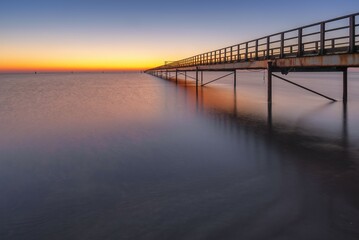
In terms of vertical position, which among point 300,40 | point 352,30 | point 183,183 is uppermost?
point 300,40

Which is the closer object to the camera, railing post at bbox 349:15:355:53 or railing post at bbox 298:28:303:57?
railing post at bbox 349:15:355:53

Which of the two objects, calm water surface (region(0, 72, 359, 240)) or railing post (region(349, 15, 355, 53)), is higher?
railing post (region(349, 15, 355, 53))

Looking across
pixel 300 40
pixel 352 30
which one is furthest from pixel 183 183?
pixel 300 40

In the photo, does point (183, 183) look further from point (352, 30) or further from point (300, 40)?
point (300, 40)

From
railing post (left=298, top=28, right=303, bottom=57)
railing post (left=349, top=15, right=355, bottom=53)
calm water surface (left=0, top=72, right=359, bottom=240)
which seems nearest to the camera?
calm water surface (left=0, top=72, right=359, bottom=240)

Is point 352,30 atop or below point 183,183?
atop

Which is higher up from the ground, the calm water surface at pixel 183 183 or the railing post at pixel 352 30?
the railing post at pixel 352 30

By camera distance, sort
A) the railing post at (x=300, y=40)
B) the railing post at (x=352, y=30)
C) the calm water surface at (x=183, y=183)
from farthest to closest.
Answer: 1. the railing post at (x=300, y=40)
2. the railing post at (x=352, y=30)
3. the calm water surface at (x=183, y=183)

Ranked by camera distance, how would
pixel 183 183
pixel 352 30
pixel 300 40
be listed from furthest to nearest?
pixel 300 40 → pixel 352 30 → pixel 183 183

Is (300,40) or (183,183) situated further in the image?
(300,40)

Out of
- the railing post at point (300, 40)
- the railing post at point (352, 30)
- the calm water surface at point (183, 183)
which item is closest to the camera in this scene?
the calm water surface at point (183, 183)

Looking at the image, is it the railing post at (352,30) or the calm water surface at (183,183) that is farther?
the railing post at (352,30)

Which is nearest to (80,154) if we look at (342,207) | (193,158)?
(193,158)

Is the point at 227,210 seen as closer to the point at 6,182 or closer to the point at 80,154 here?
the point at 6,182
